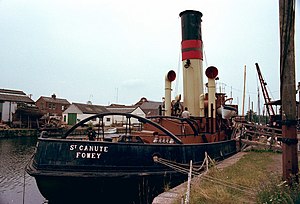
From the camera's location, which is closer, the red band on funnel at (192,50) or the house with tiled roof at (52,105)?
the red band on funnel at (192,50)

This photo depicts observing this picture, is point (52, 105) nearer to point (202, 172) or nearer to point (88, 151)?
point (88, 151)

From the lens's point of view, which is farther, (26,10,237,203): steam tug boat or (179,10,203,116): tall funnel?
(179,10,203,116): tall funnel

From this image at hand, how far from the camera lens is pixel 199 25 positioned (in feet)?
43.3

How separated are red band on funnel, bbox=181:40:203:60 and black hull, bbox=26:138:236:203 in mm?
6502

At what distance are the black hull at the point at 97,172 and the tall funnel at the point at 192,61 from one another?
211 inches

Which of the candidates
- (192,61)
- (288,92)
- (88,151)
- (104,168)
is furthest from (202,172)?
(192,61)

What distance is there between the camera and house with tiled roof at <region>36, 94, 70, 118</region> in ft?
197

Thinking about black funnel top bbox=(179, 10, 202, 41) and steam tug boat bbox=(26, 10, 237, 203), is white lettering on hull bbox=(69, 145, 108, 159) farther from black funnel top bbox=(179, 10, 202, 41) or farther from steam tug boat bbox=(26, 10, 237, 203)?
black funnel top bbox=(179, 10, 202, 41)

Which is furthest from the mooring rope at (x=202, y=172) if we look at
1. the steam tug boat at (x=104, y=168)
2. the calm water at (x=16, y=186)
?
the calm water at (x=16, y=186)

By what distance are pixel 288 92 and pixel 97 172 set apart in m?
4.98

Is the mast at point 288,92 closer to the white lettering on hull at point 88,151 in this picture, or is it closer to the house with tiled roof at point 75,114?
the white lettering on hull at point 88,151

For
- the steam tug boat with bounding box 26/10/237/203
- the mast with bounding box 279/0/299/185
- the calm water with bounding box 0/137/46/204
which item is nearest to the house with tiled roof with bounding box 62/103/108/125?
the calm water with bounding box 0/137/46/204

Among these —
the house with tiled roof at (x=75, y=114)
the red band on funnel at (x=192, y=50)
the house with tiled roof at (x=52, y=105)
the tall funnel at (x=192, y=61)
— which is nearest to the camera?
the tall funnel at (x=192, y=61)

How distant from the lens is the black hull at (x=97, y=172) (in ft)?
22.3
